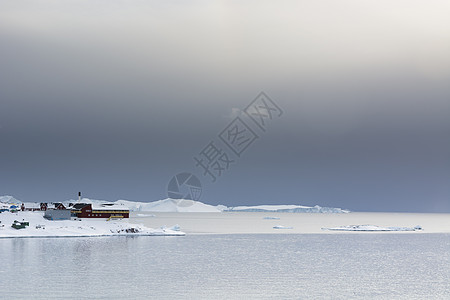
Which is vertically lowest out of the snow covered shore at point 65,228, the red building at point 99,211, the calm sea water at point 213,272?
the calm sea water at point 213,272

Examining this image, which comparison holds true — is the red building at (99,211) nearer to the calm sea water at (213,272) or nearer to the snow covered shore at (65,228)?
the snow covered shore at (65,228)

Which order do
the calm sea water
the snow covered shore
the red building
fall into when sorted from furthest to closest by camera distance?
the red building < the snow covered shore < the calm sea water

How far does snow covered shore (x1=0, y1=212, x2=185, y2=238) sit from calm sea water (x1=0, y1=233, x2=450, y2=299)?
16289 millimetres

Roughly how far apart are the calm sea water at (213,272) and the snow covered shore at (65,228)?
16.3m

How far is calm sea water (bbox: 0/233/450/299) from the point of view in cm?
4128

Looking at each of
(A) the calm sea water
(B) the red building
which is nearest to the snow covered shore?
(B) the red building

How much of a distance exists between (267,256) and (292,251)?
9.71 meters

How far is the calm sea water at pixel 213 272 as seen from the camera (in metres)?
41.3

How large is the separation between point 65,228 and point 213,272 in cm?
5683

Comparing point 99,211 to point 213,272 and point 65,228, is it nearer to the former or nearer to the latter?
point 65,228

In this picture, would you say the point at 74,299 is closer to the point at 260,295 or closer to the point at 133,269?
the point at 260,295

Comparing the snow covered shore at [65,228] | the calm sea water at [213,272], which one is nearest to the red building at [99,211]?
the snow covered shore at [65,228]

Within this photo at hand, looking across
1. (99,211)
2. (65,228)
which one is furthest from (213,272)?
(99,211)

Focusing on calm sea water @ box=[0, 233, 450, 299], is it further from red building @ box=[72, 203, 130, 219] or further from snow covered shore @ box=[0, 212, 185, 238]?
red building @ box=[72, 203, 130, 219]
